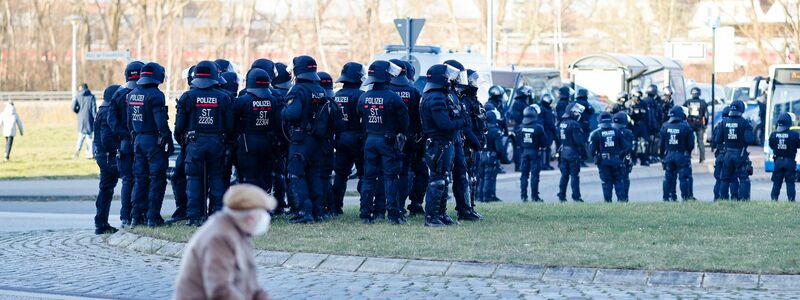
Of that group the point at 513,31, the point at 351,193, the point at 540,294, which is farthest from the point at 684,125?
the point at 513,31

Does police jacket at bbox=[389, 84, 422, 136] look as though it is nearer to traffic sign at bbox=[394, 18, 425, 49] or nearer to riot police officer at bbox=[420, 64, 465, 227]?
riot police officer at bbox=[420, 64, 465, 227]

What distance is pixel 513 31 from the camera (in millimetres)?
64000

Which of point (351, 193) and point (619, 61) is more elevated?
point (619, 61)

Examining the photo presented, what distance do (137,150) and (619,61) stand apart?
2579 centimetres

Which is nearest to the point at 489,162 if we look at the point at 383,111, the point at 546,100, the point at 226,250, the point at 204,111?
the point at 546,100

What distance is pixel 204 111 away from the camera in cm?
1426

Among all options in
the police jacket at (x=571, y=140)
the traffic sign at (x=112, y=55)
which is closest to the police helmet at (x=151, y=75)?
the police jacket at (x=571, y=140)

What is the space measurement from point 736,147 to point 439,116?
8.38 meters

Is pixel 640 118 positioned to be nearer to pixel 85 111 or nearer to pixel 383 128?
pixel 85 111

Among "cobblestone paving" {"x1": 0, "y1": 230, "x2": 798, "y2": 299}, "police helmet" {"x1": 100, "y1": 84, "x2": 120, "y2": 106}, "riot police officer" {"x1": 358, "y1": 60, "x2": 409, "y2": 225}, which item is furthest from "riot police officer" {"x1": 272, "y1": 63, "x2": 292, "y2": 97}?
"cobblestone paving" {"x1": 0, "y1": 230, "x2": 798, "y2": 299}

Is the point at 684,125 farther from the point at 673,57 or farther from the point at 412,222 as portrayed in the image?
the point at 673,57

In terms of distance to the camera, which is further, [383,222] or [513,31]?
[513,31]

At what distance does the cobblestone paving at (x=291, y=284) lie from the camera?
10.4 metres

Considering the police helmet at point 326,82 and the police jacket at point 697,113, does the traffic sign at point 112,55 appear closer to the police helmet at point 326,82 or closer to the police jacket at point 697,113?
the police jacket at point 697,113
